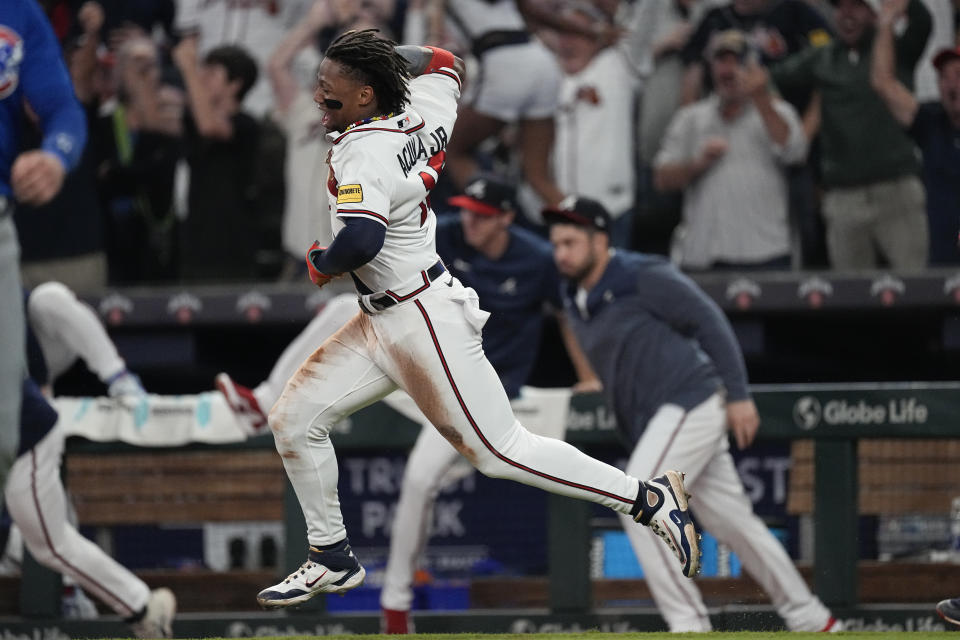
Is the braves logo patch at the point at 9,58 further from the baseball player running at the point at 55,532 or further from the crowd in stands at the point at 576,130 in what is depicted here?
the crowd in stands at the point at 576,130

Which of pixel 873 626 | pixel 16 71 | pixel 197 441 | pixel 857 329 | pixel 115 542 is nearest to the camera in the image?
pixel 16 71

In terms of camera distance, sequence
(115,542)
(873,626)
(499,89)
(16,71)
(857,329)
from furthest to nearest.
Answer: (857,329) < (499,89) < (115,542) < (873,626) < (16,71)

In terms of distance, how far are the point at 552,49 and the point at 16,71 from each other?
3248mm

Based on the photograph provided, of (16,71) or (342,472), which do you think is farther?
(342,472)

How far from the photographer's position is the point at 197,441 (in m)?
6.25

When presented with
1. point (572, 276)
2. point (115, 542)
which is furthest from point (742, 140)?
point (115, 542)

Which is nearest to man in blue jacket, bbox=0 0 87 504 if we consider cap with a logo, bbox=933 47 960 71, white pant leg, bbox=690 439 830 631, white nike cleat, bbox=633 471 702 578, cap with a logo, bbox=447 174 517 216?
cap with a logo, bbox=447 174 517 216

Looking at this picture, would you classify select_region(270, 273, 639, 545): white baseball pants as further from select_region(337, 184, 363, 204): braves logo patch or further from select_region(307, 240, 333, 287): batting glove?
select_region(337, 184, 363, 204): braves logo patch

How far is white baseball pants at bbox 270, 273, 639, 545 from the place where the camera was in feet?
13.1

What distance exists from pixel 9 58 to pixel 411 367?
1.93 meters

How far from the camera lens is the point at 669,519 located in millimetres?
4277

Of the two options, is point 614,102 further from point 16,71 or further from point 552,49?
point 16,71

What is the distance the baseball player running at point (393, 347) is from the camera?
3893 millimetres

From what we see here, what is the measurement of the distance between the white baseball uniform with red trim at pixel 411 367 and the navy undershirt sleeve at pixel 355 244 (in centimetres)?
17
